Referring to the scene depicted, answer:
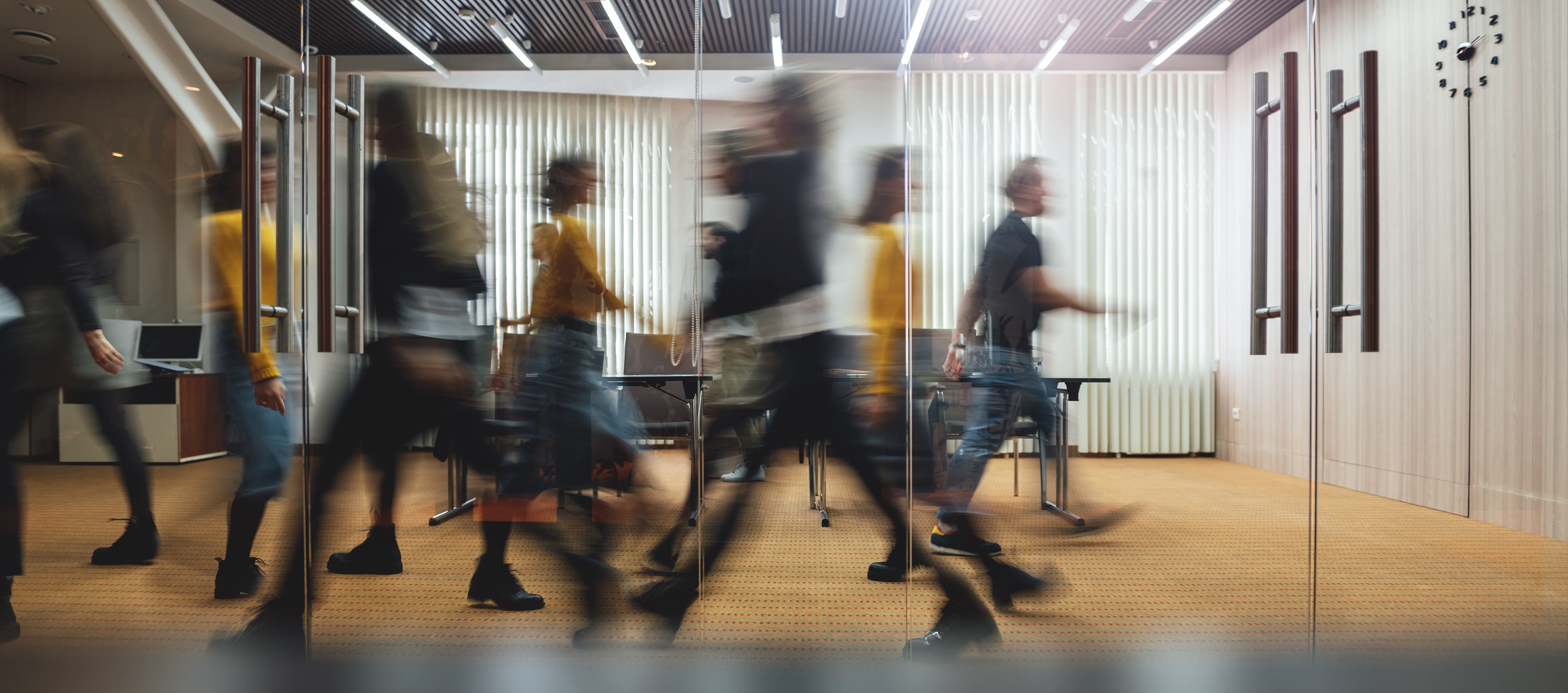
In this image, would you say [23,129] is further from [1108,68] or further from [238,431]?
[1108,68]

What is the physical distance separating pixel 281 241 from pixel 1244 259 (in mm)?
2549

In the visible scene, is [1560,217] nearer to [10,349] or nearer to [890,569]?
[890,569]

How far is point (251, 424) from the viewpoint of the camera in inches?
77.2

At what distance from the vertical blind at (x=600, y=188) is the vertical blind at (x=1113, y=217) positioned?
2.27 ft

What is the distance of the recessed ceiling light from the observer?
191cm

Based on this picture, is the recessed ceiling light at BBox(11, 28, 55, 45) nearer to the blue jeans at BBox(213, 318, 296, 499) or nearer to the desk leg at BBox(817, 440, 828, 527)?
the blue jeans at BBox(213, 318, 296, 499)

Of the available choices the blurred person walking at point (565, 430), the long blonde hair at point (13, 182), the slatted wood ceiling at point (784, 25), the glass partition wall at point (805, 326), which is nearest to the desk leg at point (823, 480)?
the glass partition wall at point (805, 326)

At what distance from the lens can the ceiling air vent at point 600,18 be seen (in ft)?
6.29

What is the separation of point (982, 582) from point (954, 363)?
23.4 inches

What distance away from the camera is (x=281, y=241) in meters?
1.82

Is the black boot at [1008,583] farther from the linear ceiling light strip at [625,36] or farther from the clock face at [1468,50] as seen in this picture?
the clock face at [1468,50]

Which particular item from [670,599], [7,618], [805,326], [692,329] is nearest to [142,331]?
[7,618]

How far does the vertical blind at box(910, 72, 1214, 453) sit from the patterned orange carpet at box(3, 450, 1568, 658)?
157 millimetres

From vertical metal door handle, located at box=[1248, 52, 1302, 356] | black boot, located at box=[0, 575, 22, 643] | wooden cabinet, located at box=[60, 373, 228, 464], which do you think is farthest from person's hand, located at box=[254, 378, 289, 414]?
vertical metal door handle, located at box=[1248, 52, 1302, 356]
